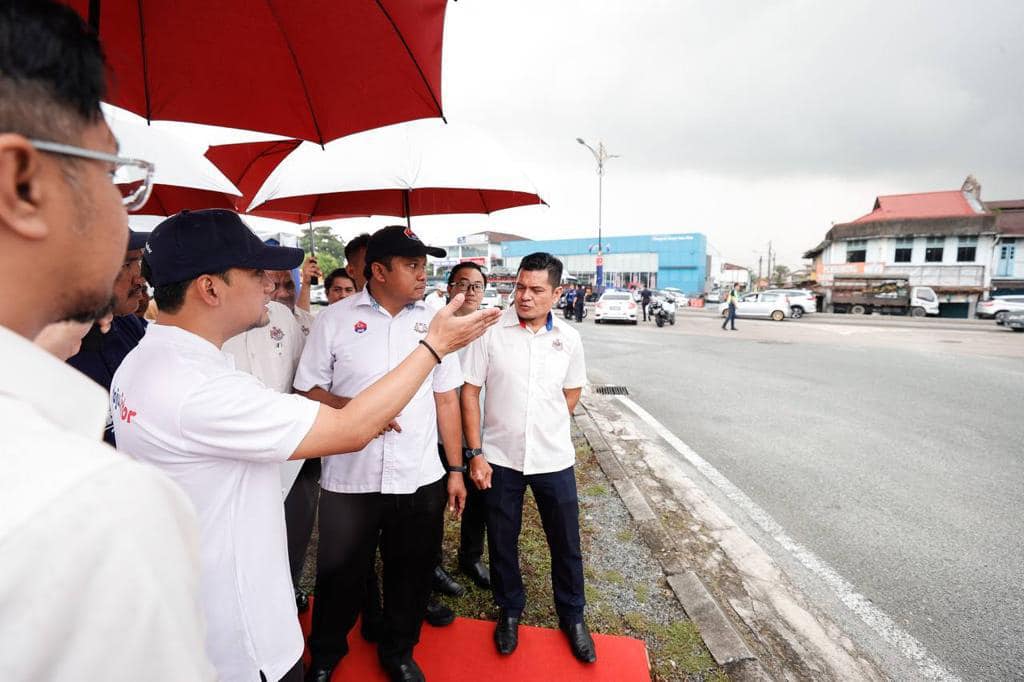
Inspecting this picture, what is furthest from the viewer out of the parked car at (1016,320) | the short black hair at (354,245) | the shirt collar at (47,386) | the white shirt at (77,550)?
the parked car at (1016,320)

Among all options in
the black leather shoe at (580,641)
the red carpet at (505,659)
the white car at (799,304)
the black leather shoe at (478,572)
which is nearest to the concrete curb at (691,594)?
the red carpet at (505,659)

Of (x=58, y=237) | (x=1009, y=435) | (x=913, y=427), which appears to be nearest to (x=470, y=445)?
(x=58, y=237)

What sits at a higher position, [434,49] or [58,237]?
[434,49]

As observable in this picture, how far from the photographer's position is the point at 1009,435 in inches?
232

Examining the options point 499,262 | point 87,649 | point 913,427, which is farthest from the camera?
point 499,262

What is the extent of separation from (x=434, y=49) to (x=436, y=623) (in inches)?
116

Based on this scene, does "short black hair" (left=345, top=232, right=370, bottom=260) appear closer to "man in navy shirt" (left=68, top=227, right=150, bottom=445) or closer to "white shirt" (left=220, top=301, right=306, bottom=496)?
"white shirt" (left=220, top=301, right=306, bottom=496)

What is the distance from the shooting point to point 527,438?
8.89ft

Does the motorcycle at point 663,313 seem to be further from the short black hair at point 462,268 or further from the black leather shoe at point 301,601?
the black leather shoe at point 301,601

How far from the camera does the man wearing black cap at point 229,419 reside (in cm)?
129

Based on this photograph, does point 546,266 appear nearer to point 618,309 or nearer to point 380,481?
point 380,481

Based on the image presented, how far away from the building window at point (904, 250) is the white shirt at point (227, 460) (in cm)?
4281

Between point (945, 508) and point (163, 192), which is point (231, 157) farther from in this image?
point (945, 508)

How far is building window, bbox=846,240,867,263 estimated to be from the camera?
3544cm
